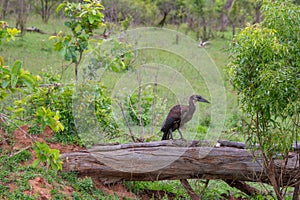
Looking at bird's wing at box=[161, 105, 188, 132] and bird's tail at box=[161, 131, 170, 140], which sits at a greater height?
bird's wing at box=[161, 105, 188, 132]

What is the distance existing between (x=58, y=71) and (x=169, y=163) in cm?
324

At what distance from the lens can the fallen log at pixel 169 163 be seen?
Answer: 6039 mm

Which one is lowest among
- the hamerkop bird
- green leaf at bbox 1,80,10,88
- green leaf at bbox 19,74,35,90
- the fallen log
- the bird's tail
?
the fallen log

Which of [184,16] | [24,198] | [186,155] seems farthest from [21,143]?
[184,16]

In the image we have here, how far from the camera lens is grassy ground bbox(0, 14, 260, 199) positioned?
5.70 metres

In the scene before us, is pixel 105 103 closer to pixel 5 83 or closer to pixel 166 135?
pixel 166 135

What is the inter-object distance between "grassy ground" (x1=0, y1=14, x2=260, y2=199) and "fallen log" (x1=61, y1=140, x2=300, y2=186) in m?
0.26

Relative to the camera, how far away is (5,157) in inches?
227

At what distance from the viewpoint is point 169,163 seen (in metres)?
6.09

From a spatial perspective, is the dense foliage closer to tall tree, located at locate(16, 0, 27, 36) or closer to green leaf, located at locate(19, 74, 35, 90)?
green leaf, located at locate(19, 74, 35, 90)

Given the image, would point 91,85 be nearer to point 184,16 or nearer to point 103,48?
point 103,48

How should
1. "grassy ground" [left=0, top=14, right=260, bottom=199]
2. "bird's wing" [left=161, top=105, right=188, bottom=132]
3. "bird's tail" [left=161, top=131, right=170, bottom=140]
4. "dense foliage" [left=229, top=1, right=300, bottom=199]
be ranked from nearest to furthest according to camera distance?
1. "dense foliage" [left=229, top=1, right=300, bottom=199]
2. "grassy ground" [left=0, top=14, right=260, bottom=199]
3. "bird's wing" [left=161, top=105, right=188, bottom=132]
4. "bird's tail" [left=161, top=131, right=170, bottom=140]

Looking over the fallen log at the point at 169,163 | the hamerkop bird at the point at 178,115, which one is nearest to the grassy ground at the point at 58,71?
the fallen log at the point at 169,163

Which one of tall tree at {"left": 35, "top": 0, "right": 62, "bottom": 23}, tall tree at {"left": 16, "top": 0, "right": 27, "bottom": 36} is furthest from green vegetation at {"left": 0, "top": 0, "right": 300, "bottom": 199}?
tall tree at {"left": 35, "top": 0, "right": 62, "bottom": 23}
